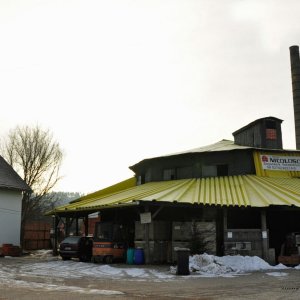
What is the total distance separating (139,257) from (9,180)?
16.3 meters

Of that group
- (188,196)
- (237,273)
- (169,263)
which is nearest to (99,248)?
(169,263)

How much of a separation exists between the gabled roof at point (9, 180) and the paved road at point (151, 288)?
17.6 meters

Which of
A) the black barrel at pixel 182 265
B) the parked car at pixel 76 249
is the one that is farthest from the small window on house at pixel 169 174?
the black barrel at pixel 182 265

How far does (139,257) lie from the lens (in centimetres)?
2284

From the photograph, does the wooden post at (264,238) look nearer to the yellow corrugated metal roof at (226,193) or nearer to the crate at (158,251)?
the yellow corrugated metal roof at (226,193)

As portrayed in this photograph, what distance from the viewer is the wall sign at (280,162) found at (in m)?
28.3

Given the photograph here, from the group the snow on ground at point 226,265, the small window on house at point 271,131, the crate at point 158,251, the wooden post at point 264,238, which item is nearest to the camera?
the snow on ground at point 226,265

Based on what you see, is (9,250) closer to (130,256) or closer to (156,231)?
(130,256)

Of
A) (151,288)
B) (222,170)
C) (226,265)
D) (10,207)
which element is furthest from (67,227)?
(151,288)

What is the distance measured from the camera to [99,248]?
2395cm

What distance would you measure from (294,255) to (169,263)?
21.3 ft

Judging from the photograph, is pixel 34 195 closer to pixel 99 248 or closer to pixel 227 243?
pixel 99 248

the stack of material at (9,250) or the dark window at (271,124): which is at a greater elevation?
the dark window at (271,124)

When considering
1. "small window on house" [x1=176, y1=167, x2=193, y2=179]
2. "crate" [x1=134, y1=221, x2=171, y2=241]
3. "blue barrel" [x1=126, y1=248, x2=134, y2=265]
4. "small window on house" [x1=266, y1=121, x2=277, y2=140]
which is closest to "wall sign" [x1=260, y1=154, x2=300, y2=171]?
"small window on house" [x1=266, y1=121, x2=277, y2=140]
